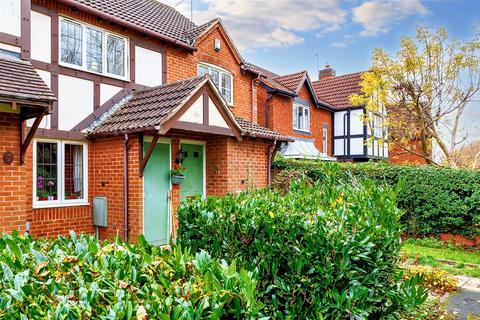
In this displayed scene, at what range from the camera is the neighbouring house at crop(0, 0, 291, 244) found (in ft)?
27.5

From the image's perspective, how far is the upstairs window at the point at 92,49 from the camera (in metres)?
9.12

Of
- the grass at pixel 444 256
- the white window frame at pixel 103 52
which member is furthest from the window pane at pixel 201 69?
the grass at pixel 444 256

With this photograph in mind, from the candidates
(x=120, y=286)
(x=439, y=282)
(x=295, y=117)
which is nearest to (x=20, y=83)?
(x=120, y=286)

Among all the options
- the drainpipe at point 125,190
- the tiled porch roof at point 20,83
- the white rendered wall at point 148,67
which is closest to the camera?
the tiled porch roof at point 20,83

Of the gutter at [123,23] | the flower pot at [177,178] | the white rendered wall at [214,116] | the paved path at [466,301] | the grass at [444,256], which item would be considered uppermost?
the gutter at [123,23]

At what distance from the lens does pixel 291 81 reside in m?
22.5

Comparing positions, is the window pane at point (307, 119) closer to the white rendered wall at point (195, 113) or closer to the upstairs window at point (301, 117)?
the upstairs window at point (301, 117)

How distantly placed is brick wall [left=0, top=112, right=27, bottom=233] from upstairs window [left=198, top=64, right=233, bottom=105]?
777 centimetres

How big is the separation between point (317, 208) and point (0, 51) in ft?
22.6

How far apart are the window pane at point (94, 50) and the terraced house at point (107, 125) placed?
29 millimetres

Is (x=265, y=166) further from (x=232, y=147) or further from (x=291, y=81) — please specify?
(x=291, y=81)

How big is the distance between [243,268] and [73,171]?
28.2 ft

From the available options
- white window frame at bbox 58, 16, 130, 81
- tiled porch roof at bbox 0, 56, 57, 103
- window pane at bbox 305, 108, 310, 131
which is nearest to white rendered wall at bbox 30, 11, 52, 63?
white window frame at bbox 58, 16, 130, 81

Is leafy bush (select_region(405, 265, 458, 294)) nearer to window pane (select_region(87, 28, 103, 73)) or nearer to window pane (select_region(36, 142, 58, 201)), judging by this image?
window pane (select_region(36, 142, 58, 201))
